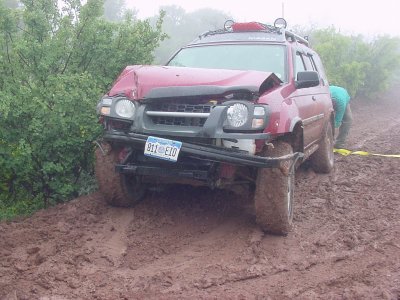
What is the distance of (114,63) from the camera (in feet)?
21.4

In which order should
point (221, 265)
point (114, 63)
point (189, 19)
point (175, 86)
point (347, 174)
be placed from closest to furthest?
point (221, 265) → point (175, 86) → point (114, 63) → point (347, 174) → point (189, 19)

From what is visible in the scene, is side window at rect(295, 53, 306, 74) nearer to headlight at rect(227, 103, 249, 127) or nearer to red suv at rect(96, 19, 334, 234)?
red suv at rect(96, 19, 334, 234)

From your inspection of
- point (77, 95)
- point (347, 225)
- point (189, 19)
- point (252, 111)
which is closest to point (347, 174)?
point (347, 225)

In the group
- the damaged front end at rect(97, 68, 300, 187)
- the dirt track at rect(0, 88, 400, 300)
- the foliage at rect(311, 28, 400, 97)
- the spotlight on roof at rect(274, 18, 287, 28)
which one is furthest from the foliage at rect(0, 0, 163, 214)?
the foliage at rect(311, 28, 400, 97)

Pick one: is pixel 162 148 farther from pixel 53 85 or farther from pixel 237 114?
pixel 53 85

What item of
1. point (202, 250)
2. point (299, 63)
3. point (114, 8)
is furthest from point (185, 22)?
point (202, 250)

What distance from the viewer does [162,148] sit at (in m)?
4.22

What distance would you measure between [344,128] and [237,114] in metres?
7.03

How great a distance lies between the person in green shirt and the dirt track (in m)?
3.77

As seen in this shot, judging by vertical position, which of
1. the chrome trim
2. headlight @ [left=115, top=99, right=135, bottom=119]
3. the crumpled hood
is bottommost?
the chrome trim

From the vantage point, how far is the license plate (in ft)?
13.7

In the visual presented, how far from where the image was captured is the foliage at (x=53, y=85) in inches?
205

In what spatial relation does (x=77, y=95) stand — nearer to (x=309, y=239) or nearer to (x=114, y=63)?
(x=114, y=63)

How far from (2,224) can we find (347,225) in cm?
343
